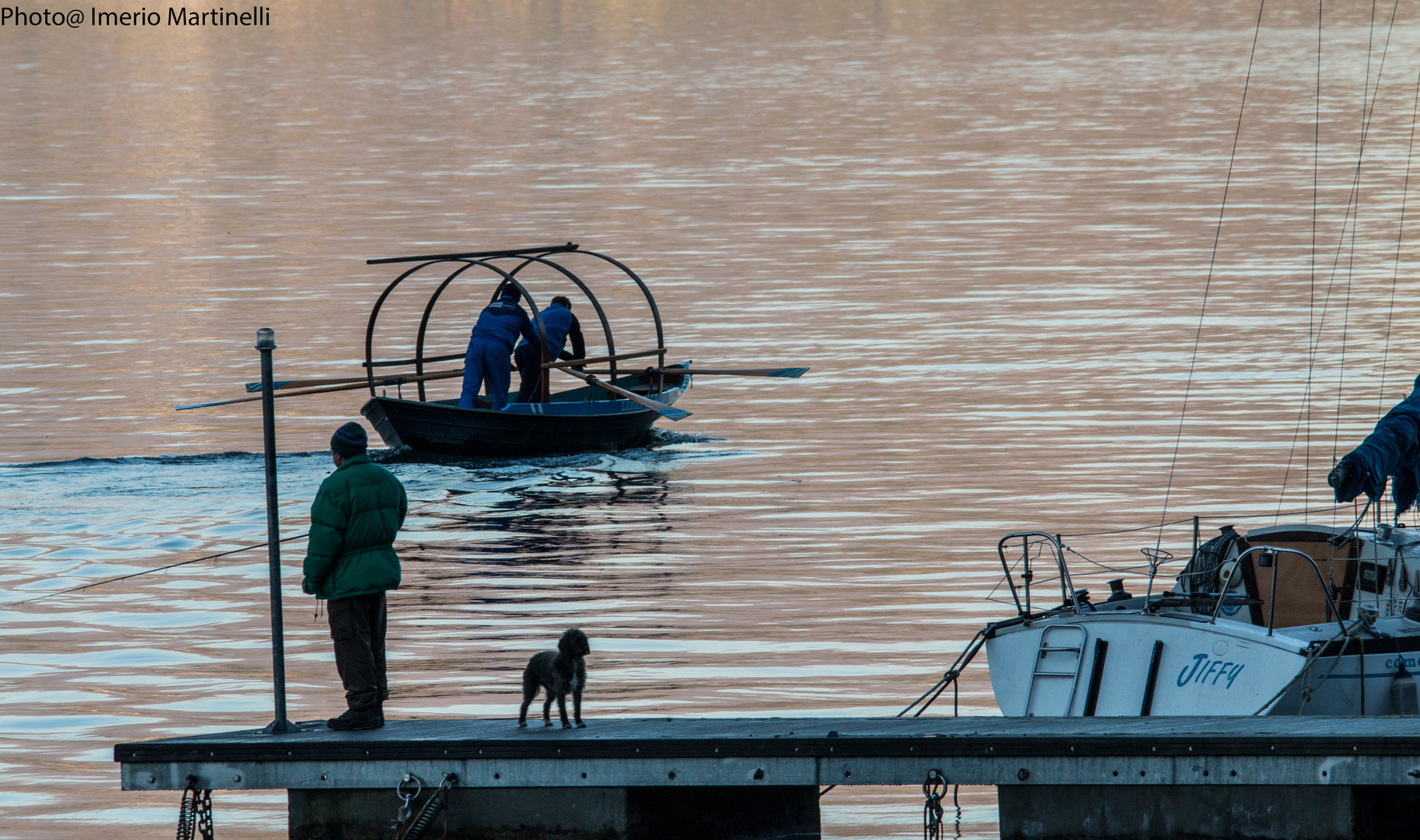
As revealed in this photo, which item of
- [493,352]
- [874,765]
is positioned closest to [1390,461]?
[874,765]

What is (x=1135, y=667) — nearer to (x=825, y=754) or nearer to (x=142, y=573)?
(x=825, y=754)

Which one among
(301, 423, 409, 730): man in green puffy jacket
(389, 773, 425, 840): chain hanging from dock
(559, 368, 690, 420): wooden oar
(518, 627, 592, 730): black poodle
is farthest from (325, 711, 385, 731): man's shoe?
(559, 368, 690, 420): wooden oar

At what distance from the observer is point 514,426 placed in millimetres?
27250

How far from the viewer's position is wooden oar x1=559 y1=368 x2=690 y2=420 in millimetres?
28156

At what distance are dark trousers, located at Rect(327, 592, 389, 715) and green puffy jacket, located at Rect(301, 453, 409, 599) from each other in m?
0.12

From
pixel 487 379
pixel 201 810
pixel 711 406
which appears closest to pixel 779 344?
pixel 711 406

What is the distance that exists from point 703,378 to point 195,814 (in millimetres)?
25179

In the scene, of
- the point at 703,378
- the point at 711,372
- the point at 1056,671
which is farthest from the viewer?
the point at 703,378

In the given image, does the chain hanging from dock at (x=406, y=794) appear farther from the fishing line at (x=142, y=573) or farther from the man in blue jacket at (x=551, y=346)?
the man in blue jacket at (x=551, y=346)

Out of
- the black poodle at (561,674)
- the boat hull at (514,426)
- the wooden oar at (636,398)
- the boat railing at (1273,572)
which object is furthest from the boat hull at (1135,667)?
the wooden oar at (636,398)

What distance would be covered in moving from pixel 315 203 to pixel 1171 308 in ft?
99.8

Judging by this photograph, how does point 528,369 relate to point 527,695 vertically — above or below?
→ above

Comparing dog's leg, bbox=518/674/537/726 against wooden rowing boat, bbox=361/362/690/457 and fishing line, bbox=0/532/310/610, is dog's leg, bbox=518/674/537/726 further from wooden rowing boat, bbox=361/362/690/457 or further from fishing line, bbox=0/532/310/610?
wooden rowing boat, bbox=361/362/690/457

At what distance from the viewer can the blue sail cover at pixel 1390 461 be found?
1577 cm
